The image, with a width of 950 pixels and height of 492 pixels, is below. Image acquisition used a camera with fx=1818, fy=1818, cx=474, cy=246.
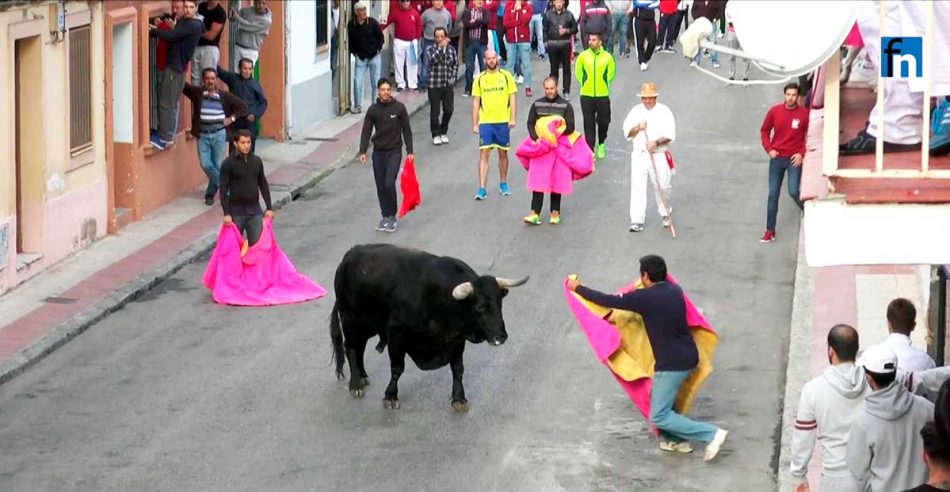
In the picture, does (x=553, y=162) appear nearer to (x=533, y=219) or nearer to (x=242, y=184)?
(x=533, y=219)

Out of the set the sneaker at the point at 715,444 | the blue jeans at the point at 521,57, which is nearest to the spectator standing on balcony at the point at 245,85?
the blue jeans at the point at 521,57

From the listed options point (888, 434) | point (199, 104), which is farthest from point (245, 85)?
point (888, 434)

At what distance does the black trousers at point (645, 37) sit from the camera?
35.2 m

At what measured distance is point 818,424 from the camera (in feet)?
33.0

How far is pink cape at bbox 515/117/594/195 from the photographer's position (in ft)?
68.9

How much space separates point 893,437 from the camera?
921 centimetres

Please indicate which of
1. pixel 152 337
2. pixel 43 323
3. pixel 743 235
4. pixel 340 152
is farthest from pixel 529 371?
pixel 340 152

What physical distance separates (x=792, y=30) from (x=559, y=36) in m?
23.2

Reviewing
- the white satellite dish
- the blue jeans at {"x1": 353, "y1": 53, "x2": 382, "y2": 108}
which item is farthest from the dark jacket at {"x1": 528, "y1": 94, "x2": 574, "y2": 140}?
the white satellite dish

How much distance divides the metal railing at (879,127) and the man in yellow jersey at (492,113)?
554 inches

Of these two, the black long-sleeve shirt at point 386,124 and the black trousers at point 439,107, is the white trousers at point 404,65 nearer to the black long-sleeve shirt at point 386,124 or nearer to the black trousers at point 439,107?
the black trousers at point 439,107

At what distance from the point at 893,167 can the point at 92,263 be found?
40.8ft

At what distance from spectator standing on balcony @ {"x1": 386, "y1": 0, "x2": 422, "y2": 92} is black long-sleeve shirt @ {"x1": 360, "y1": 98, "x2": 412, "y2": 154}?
38.2 feet

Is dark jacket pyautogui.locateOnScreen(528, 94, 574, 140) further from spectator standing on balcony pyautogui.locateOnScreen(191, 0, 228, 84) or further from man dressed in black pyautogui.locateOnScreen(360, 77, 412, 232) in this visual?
spectator standing on balcony pyautogui.locateOnScreen(191, 0, 228, 84)
